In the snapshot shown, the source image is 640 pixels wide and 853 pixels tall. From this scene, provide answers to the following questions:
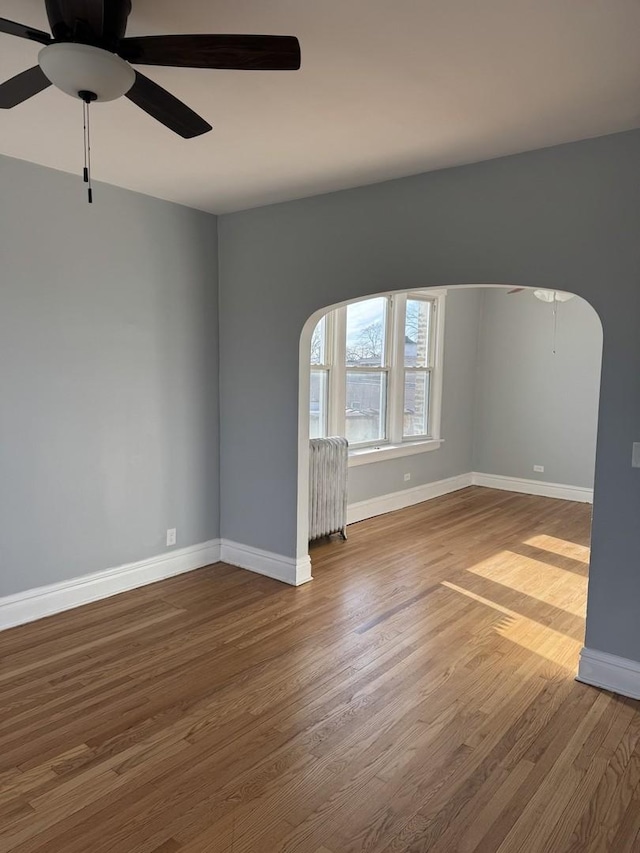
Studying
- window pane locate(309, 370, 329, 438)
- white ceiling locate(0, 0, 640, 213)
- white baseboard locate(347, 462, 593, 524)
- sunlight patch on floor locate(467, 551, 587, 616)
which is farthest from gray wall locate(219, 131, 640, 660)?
white baseboard locate(347, 462, 593, 524)

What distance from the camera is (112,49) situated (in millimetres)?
1606

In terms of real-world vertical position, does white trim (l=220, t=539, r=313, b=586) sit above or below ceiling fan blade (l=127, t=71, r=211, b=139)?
below

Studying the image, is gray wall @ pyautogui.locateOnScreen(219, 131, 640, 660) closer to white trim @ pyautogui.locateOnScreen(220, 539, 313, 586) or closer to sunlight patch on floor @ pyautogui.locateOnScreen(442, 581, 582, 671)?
white trim @ pyautogui.locateOnScreen(220, 539, 313, 586)

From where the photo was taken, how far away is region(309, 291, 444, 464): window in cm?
539

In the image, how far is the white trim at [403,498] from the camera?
5762 mm

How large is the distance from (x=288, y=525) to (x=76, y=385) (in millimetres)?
1683

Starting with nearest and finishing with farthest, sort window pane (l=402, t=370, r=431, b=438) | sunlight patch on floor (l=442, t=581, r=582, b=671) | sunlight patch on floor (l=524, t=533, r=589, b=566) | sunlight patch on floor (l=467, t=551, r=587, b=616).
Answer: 1. sunlight patch on floor (l=442, t=581, r=582, b=671)
2. sunlight patch on floor (l=467, t=551, r=587, b=616)
3. sunlight patch on floor (l=524, t=533, r=589, b=566)
4. window pane (l=402, t=370, r=431, b=438)

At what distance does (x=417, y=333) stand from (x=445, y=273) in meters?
3.34

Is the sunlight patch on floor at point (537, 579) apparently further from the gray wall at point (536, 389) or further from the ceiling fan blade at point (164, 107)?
the ceiling fan blade at point (164, 107)

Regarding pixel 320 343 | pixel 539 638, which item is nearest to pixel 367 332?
pixel 320 343

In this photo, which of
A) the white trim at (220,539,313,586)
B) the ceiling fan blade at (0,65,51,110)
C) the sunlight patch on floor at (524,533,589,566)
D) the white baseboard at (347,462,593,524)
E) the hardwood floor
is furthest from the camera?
the white baseboard at (347,462,593,524)

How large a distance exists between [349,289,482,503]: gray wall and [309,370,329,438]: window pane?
0.95 m

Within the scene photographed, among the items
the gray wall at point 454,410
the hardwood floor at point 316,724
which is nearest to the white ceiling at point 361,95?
the hardwood floor at point 316,724

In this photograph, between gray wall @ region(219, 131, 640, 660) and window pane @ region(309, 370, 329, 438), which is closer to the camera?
gray wall @ region(219, 131, 640, 660)
